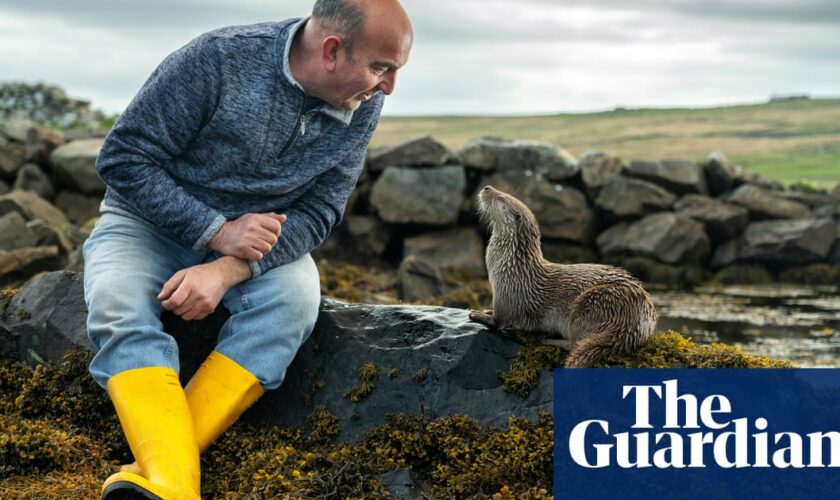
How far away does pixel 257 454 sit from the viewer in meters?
4.98

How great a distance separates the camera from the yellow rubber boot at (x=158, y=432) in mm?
4438

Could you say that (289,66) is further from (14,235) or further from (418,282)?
(14,235)

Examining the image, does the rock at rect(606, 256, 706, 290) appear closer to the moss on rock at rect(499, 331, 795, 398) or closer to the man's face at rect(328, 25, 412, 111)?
the moss on rock at rect(499, 331, 795, 398)

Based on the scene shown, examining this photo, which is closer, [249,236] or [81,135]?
[249,236]

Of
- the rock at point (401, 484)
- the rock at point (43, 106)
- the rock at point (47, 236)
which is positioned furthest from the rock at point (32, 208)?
the rock at point (401, 484)

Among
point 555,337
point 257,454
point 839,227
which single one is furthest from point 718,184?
point 257,454

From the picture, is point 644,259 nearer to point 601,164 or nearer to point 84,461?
point 601,164

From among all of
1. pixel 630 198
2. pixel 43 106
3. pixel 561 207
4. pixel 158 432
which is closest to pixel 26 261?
pixel 158 432

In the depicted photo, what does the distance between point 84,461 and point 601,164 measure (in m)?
12.6

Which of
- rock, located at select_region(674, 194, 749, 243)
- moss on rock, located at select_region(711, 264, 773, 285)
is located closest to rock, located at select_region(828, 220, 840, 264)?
moss on rock, located at select_region(711, 264, 773, 285)

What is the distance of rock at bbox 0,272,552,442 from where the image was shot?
16.5ft

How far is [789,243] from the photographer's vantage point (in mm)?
15445

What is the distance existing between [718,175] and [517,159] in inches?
141

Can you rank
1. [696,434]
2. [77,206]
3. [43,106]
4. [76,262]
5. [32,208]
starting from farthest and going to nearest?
1. [43,106]
2. [77,206]
3. [32,208]
4. [76,262]
5. [696,434]
